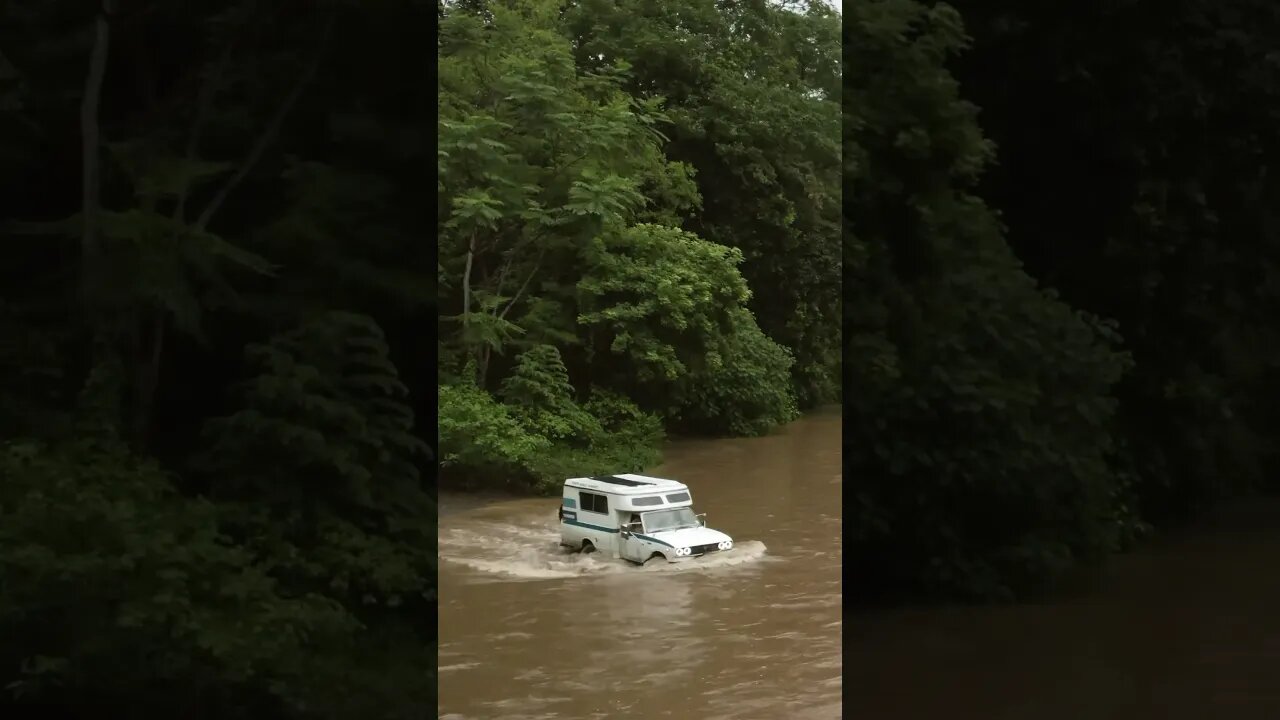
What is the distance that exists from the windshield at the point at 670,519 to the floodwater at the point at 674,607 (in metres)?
0.11

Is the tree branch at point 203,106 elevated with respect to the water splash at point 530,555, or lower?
elevated

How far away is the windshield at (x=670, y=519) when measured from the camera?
204 inches

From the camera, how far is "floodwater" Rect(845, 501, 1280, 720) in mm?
2479

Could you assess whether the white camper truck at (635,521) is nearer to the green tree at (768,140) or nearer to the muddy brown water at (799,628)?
the muddy brown water at (799,628)

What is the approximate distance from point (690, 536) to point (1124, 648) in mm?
2884

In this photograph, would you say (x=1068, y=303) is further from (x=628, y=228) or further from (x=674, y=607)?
(x=628, y=228)

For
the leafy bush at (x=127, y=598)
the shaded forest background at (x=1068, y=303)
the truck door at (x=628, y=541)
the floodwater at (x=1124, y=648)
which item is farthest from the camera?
the truck door at (x=628, y=541)

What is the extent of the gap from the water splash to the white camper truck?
52 millimetres

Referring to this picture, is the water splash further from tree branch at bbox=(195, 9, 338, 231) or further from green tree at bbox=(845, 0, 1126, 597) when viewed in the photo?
tree branch at bbox=(195, 9, 338, 231)

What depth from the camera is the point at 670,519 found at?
17.2 ft

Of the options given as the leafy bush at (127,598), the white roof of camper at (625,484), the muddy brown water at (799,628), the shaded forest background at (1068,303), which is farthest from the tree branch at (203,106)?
the white roof of camper at (625,484)

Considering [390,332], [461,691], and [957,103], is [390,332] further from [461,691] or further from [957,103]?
[461,691]

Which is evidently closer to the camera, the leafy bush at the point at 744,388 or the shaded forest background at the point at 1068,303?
the shaded forest background at the point at 1068,303

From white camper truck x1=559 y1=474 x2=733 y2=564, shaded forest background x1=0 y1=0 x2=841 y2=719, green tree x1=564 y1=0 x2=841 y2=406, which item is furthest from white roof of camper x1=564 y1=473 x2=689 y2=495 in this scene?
shaded forest background x1=0 y1=0 x2=841 y2=719
